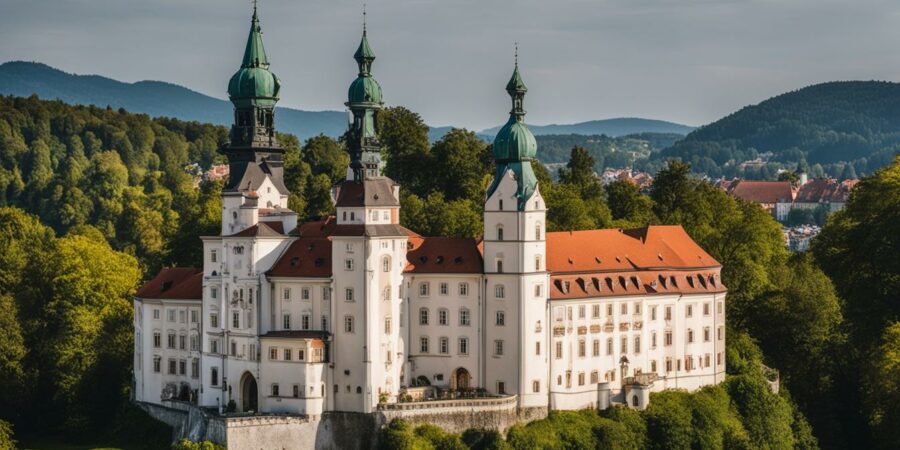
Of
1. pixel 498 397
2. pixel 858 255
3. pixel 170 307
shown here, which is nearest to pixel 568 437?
pixel 498 397

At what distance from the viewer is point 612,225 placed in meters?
107

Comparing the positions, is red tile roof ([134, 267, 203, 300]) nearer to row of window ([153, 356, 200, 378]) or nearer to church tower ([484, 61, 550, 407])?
row of window ([153, 356, 200, 378])

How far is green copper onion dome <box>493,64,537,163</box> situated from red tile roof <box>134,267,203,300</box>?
17.1 metres

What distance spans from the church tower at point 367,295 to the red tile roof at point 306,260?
1319 mm

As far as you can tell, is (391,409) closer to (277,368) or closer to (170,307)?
(277,368)

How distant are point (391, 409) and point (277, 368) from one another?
19.5ft

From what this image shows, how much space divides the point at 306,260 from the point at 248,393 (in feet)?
23.5

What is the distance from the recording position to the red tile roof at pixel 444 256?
82.8m

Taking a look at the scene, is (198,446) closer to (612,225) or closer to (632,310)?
(632,310)

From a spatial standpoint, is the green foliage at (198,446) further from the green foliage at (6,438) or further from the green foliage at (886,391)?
the green foliage at (886,391)

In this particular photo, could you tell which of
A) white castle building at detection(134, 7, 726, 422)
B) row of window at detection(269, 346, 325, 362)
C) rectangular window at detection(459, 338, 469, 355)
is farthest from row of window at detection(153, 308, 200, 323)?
rectangular window at detection(459, 338, 469, 355)

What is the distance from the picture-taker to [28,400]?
95.6m

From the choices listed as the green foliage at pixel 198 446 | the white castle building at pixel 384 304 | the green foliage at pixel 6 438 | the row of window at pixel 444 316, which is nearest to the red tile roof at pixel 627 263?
the white castle building at pixel 384 304

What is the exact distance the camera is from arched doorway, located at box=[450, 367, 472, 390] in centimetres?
8294
